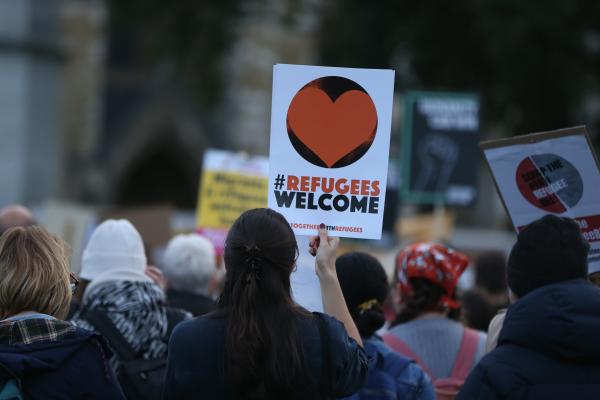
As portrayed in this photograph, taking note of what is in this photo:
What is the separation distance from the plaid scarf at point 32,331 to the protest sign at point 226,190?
155 inches

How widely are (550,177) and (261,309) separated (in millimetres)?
1463

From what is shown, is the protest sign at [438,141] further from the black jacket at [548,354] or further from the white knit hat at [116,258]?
the black jacket at [548,354]

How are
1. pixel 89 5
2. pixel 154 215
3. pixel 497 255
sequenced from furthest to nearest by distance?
pixel 89 5 < pixel 154 215 < pixel 497 255

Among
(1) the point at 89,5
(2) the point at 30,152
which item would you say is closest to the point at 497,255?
(2) the point at 30,152

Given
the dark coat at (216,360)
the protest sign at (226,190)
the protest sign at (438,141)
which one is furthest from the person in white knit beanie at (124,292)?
the protest sign at (438,141)

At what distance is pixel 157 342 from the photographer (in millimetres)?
4398

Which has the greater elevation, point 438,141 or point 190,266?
point 438,141

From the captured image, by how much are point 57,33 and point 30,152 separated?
91.8 inches

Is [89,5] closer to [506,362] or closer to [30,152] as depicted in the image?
[30,152]

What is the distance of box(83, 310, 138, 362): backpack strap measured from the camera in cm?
431

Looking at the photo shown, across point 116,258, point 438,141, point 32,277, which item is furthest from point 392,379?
point 438,141

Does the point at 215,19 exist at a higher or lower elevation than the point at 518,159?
higher

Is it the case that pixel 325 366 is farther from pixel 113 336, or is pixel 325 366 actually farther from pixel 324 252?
pixel 113 336

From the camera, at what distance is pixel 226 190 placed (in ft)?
24.3
